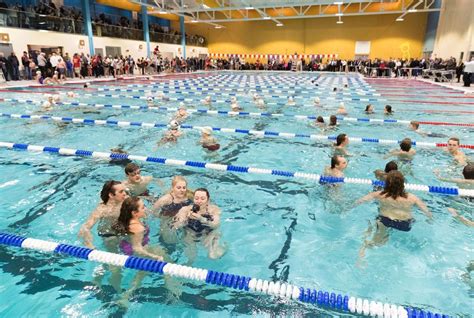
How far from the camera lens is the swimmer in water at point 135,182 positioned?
4.32 metres

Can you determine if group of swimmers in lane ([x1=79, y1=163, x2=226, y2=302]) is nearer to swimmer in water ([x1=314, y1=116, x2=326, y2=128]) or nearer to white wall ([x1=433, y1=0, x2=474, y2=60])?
swimmer in water ([x1=314, y1=116, x2=326, y2=128])

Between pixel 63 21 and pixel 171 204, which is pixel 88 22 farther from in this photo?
pixel 171 204

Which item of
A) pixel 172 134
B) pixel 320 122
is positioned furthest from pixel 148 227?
pixel 320 122

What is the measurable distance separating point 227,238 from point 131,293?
48.1 inches

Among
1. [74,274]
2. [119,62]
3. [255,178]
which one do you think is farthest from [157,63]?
[74,274]

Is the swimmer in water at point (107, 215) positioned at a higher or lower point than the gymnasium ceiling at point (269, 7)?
lower

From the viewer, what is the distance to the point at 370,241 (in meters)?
3.61

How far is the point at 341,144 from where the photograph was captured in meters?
6.12

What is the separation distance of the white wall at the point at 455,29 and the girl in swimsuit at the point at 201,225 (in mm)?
22920

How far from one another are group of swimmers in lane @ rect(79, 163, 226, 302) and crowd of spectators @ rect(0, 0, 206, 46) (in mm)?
19510

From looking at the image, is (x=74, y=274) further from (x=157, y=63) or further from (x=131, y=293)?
(x=157, y=63)

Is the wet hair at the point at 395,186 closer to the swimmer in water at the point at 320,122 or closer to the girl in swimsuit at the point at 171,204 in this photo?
the girl in swimsuit at the point at 171,204

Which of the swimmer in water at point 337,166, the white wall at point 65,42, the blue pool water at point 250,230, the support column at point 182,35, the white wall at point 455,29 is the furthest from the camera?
the support column at point 182,35

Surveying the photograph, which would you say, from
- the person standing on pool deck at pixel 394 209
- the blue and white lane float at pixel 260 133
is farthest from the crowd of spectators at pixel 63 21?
the person standing on pool deck at pixel 394 209
